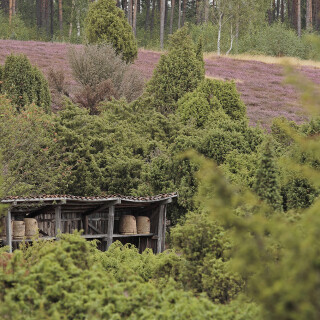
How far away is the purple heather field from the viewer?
3472 centimetres

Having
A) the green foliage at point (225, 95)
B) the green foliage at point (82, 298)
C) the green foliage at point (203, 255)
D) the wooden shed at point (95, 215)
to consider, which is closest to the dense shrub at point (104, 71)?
the green foliage at point (225, 95)

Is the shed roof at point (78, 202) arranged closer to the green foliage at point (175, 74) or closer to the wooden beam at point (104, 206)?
the wooden beam at point (104, 206)

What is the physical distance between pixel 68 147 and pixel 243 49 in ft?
152

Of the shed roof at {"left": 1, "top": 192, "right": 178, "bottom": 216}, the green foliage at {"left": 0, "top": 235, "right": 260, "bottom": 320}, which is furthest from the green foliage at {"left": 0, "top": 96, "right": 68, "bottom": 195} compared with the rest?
the green foliage at {"left": 0, "top": 235, "right": 260, "bottom": 320}

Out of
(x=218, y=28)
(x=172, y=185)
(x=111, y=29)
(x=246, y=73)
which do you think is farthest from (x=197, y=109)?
(x=218, y=28)

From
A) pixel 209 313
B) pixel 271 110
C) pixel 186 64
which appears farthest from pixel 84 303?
pixel 271 110

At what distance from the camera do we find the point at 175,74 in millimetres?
26141

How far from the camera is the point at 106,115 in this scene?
76.8 feet

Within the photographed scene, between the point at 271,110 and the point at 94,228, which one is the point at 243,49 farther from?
the point at 94,228

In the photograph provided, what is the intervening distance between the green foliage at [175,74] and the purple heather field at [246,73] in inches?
231

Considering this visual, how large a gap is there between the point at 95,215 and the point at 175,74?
30.3 feet

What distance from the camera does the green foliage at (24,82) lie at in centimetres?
2556

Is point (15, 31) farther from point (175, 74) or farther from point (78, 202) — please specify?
point (78, 202)

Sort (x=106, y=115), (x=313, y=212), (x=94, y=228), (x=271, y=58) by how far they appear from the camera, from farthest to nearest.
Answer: (x=271, y=58)
(x=106, y=115)
(x=94, y=228)
(x=313, y=212)
